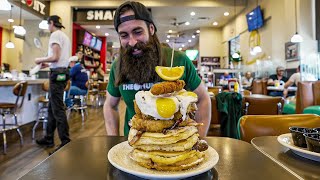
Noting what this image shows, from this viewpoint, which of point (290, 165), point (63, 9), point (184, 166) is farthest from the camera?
point (63, 9)

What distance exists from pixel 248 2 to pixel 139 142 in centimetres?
1077

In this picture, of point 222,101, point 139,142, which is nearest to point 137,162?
point 139,142

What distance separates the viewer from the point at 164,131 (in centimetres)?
57

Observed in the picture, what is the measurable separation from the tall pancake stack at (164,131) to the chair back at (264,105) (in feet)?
9.91

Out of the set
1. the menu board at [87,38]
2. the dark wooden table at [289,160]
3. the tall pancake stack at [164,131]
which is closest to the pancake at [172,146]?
the tall pancake stack at [164,131]

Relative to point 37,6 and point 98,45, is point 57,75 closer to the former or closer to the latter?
point 37,6

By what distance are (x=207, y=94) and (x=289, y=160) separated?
2.79ft

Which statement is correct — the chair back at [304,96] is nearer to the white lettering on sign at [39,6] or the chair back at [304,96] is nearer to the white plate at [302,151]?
the white plate at [302,151]

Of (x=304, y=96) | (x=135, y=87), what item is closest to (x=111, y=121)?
(x=135, y=87)

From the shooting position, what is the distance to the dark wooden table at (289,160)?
69 centimetres

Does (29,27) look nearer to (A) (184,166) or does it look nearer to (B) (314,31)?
(B) (314,31)

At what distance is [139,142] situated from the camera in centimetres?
58

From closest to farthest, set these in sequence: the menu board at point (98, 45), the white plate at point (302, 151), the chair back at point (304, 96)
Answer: the white plate at point (302, 151), the chair back at point (304, 96), the menu board at point (98, 45)


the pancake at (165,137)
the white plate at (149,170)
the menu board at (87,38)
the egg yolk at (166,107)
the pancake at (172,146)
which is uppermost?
the menu board at (87,38)
